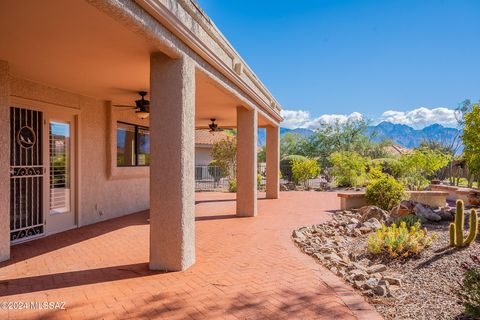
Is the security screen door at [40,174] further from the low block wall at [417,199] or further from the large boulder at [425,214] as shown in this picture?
the large boulder at [425,214]

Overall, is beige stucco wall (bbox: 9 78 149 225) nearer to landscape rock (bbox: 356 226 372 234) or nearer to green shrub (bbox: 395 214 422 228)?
landscape rock (bbox: 356 226 372 234)

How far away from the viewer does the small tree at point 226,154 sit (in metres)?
19.0

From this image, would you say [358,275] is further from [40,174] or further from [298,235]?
[40,174]

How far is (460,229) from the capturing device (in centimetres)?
532

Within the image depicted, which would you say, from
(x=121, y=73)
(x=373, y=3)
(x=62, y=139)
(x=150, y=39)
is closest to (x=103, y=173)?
(x=62, y=139)

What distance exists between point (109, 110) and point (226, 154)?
36.1ft

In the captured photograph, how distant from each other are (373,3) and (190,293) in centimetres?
A: 1193

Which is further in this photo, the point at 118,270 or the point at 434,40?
the point at 434,40

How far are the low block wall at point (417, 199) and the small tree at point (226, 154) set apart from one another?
9.64 meters

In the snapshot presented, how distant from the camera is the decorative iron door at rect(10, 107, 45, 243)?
5.91 m

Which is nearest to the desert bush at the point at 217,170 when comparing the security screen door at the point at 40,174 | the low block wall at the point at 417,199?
the low block wall at the point at 417,199

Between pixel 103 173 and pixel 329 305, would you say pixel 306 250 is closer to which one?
pixel 329 305

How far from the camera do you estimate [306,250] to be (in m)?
5.54

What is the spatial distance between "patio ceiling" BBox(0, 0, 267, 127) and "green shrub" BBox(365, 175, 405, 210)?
5.88 metres
